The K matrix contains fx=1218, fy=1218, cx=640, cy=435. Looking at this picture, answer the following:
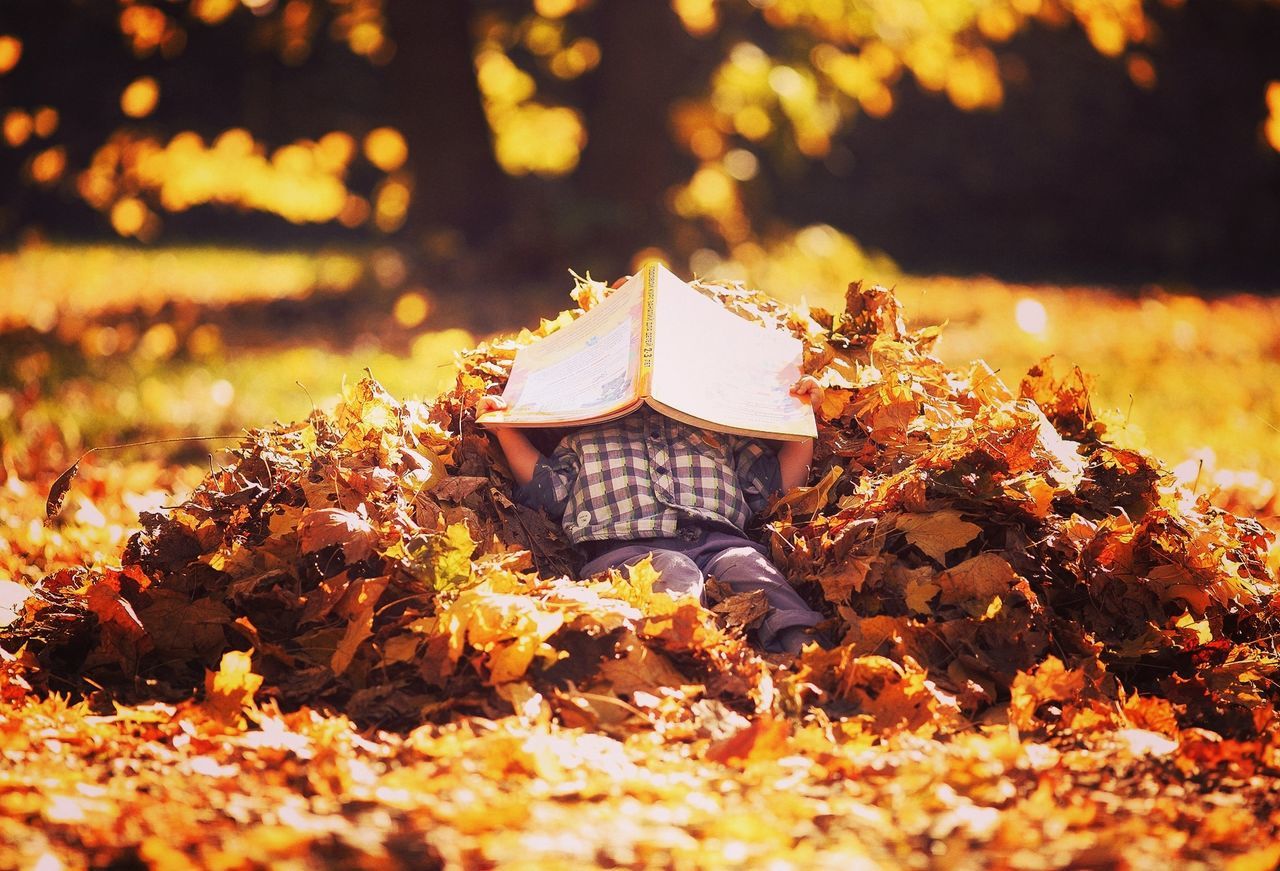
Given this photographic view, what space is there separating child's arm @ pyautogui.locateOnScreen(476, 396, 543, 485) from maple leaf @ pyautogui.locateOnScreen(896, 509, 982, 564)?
0.92 m

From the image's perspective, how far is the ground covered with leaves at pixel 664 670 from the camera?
5.99 feet

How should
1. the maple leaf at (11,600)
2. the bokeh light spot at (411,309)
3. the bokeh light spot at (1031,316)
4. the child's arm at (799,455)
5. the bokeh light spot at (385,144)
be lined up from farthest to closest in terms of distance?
the bokeh light spot at (385,144), the bokeh light spot at (1031,316), the bokeh light spot at (411,309), the child's arm at (799,455), the maple leaf at (11,600)

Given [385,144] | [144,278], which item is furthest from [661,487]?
[144,278]

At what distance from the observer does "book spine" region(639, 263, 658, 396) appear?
278 cm

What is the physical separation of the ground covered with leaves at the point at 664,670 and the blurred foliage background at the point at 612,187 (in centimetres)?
67

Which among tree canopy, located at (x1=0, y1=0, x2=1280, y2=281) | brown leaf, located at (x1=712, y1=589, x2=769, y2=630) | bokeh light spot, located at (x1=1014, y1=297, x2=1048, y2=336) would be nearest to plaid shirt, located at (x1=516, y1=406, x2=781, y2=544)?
brown leaf, located at (x1=712, y1=589, x2=769, y2=630)

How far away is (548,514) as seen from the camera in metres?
3.06

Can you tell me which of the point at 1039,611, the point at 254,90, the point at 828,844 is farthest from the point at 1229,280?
the point at 828,844

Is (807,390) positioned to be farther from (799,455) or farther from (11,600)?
(11,600)

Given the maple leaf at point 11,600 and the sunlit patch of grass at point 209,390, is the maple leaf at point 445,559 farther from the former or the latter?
the sunlit patch of grass at point 209,390

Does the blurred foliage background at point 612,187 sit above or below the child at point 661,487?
above

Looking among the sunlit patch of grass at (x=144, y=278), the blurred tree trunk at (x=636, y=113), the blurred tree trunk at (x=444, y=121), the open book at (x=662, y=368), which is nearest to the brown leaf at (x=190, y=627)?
the open book at (x=662, y=368)

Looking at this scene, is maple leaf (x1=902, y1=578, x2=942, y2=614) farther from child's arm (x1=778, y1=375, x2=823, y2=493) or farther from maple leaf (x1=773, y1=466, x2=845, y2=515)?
child's arm (x1=778, y1=375, x2=823, y2=493)

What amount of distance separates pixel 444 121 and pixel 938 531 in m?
7.94
